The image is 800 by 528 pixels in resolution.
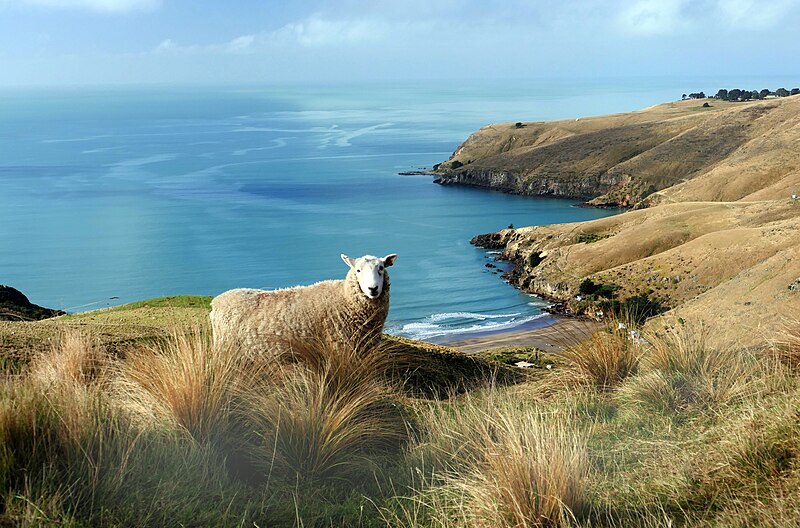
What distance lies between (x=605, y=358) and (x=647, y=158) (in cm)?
12510

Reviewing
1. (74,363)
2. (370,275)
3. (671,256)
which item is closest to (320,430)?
(74,363)

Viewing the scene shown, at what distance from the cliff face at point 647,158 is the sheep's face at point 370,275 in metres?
82.0

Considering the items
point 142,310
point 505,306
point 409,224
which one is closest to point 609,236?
point 505,306

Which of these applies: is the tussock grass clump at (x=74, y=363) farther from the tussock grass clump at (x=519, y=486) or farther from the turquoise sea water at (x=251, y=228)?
the turquoise sea water at (x=251, y=228)

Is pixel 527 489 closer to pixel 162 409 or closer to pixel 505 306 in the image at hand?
pixel 162 409

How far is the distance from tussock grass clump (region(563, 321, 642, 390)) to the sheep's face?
3.31 meters

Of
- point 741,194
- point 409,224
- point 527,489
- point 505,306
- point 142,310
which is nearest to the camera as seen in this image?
point 527,489

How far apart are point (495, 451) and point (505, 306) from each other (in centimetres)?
6008

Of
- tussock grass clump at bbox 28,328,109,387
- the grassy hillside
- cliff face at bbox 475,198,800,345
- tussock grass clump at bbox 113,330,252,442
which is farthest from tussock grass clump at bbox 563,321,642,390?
cliff face at bbox 475,198,800,345

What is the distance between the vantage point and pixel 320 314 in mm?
11758

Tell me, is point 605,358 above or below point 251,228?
above

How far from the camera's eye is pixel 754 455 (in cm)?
529

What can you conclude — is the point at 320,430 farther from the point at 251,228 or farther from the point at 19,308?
the point at 251,228

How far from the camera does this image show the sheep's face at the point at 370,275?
11375mm
